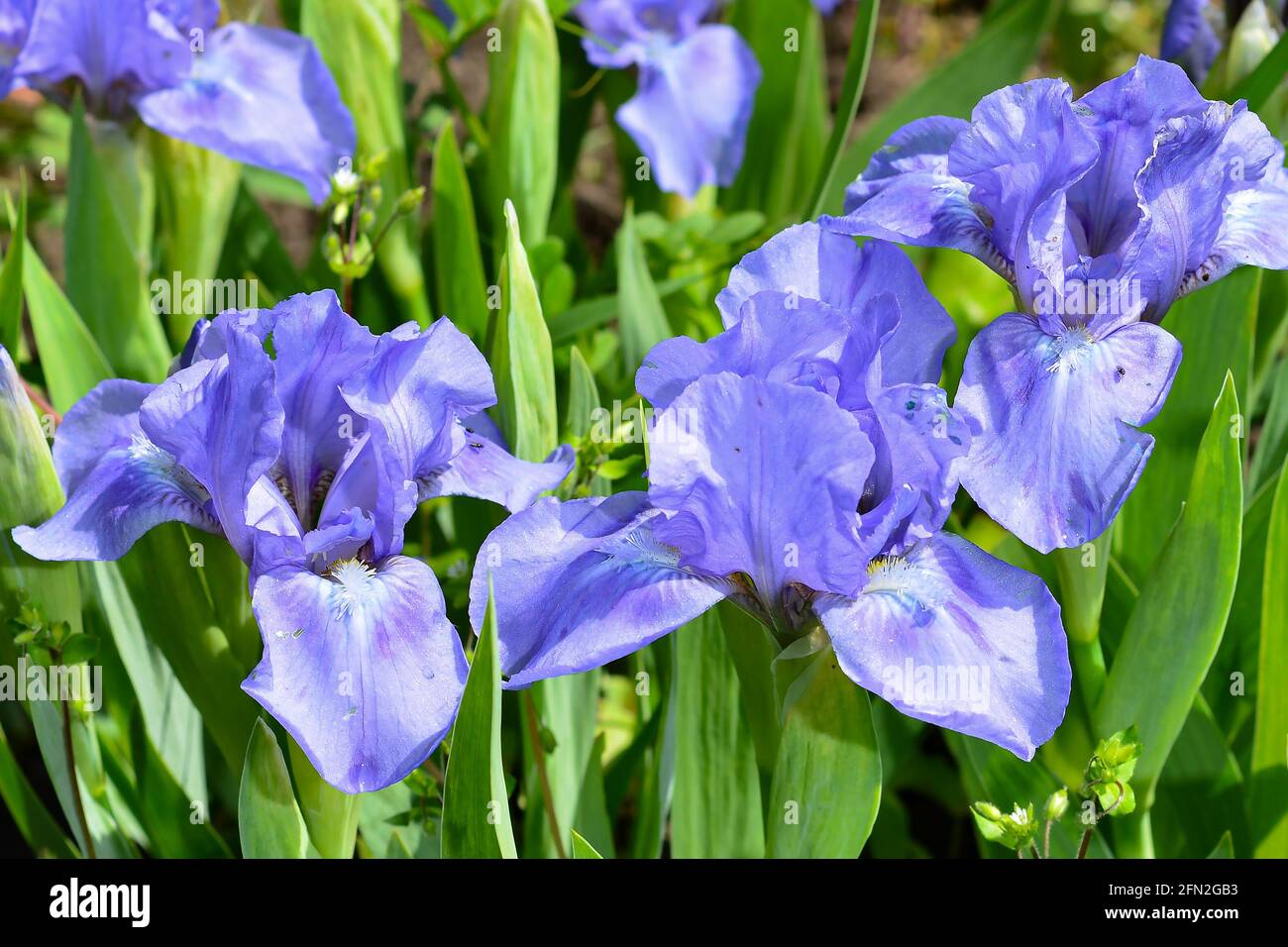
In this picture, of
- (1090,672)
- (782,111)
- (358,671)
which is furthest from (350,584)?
(782,111)

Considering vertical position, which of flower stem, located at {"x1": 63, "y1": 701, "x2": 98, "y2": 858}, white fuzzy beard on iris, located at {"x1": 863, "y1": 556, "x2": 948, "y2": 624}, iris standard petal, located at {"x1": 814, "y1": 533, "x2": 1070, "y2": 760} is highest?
white fuzzy beard on iris, located at {"x1": 863, "y1": 556, "x2": 948, "y2": 624}

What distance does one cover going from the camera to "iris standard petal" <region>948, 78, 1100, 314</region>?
38.1 inches

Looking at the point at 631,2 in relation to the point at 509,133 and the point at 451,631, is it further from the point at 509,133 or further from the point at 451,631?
the point at 451,631

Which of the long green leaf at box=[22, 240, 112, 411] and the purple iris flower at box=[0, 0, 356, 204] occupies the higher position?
the purple iris flower at box=[0, 0, 356, 204]

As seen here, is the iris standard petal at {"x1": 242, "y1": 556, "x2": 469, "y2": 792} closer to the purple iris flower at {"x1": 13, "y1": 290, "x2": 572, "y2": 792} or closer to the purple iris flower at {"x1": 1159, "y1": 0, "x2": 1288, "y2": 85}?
the purple iris flower at {"x1": 13, "y1": 290, "x2": 572, "y2": 792}

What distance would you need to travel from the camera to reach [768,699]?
3.29 ft

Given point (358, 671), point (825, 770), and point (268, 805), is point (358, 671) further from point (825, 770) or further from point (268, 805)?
point (825, 770)

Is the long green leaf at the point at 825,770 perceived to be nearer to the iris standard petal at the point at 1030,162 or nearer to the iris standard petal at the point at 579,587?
the iris standard petal at the point at 579,587

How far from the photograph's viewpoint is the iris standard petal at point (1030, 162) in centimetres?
97

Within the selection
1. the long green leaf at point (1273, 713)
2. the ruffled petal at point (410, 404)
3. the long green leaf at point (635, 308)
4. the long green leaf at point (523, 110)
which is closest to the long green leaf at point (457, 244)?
the long green leaf at point (523, 110)

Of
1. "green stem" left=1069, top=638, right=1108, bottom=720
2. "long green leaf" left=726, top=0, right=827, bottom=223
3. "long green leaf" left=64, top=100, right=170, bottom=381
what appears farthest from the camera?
"long green leaf" left=726, top=0, right=827, bottom=223

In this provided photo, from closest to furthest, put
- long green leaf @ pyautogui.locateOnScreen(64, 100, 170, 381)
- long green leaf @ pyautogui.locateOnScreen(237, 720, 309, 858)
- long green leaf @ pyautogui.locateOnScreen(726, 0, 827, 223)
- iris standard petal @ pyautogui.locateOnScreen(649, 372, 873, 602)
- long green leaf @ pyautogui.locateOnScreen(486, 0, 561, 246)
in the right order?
iris standard petal @ pyautogui.locateOnScreen(649, 372, 873, 602), long green leaf @ pyautogui.locateOnScreen(237, 720, 309, 858), long green leaf @ pyautogui.locateOnScreen(64, 100, 170, 381), long green leaf @ pyautogui.locateOnScreen(486, 0, 561, 246), long green leaf @ pyautogui.locateOnScreen(726, 0, 827, 223)

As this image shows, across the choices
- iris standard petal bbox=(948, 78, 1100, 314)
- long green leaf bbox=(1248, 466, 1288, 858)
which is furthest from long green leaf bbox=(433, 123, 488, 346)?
long green leaf bbox=(1248, 466, 1288, 858)
